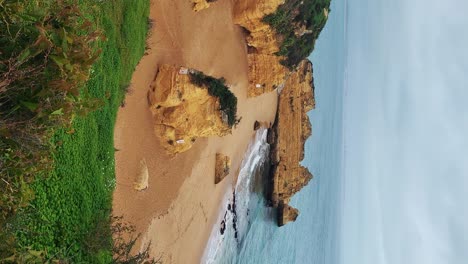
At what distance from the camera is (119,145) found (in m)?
15.9

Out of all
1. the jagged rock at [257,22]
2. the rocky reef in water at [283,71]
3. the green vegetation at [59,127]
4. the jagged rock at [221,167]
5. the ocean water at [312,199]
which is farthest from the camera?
the ocean water at [312,199]

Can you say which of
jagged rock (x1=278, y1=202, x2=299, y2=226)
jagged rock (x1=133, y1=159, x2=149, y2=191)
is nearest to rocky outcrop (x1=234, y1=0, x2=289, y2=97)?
jagged rock (x1=278, y1=202, x2=299, y2=226)

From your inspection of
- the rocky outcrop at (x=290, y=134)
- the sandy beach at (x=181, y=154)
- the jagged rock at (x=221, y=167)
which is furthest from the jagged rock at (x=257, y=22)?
the rocky outcrop at (x=290, y=134)

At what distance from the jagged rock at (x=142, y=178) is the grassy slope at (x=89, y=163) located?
→ 2289 millimetres

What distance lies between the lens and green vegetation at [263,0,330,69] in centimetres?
2454

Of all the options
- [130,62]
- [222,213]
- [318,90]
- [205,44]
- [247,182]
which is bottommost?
[222,213]

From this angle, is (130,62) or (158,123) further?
(158,123)

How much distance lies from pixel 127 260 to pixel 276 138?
2050 centimetres

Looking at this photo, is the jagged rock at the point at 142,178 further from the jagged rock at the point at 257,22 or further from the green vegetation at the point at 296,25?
the green vegetation at the point at 296,25

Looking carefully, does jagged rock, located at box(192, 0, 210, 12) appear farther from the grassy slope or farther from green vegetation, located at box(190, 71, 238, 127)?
the grassy slope

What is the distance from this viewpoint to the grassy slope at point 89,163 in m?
10.4

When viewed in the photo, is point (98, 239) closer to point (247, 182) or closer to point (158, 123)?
point (158, 123)

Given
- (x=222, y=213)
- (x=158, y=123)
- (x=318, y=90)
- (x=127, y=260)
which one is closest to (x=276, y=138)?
(x=222, y=213)

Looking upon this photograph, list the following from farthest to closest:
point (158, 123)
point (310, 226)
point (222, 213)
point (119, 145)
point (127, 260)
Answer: point (310, 226) < point (222, 213) < point (158, 123) < point (119, 145) < point (127, 260)
